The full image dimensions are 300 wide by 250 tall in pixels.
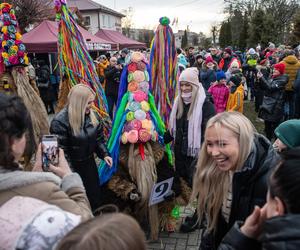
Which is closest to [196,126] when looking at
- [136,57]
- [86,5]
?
[136,57]

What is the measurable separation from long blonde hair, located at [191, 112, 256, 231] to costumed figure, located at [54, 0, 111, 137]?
2892mm

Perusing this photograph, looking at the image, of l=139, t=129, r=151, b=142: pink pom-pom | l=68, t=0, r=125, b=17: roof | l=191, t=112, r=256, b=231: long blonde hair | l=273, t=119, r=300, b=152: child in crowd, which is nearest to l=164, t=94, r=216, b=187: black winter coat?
l=139, t=129, r=151, b=142: pink pom-pom

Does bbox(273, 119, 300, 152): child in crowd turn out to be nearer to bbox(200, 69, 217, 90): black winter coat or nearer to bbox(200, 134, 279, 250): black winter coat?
bbox(200, 134, 279, 250): black winter coat

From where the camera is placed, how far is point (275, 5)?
3572cm

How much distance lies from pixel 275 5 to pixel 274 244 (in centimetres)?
3932

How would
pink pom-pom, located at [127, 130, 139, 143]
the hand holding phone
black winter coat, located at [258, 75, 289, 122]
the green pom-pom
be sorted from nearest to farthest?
the hand holding phone
pink pom-pom, located at [127, 130, 139, 143]
the green pom-pom
black winter coat, located at [258, 75, 289, 122]

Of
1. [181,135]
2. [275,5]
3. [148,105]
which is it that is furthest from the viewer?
[275,5]

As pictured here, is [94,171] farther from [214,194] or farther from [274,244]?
[274,244]

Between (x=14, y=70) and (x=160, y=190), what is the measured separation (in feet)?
10.7

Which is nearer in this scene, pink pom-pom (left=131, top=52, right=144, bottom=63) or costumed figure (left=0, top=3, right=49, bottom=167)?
pink pom-pom (left=131, top=52, right=144, bottom=63)

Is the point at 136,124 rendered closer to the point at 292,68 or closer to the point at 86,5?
the point at 292,68

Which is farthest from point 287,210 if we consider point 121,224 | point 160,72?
point 160,72

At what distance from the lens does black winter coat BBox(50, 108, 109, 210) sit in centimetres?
319

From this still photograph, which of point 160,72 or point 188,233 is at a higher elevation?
point 160,72
